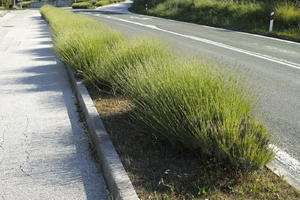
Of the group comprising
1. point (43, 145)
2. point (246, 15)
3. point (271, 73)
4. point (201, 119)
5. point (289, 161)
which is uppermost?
point (246, 15)

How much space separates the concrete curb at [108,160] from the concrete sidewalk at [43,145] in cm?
13

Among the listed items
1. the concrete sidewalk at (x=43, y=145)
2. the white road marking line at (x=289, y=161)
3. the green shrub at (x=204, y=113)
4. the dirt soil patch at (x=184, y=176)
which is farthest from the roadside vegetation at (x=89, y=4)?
the white road marking line at (x=289, y=161)

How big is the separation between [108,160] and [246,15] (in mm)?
18614

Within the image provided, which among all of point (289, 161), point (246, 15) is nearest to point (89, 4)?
point (246, 15)

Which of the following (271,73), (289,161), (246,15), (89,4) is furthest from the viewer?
(89,4)

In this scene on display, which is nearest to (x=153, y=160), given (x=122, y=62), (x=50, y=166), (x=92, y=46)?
(x=50, y=166)

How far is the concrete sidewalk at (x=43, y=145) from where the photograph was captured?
10.0 ft

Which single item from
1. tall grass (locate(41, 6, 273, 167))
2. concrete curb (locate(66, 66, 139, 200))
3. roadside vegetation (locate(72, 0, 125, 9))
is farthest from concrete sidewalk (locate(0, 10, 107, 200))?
roadside vegetation (locate(72, 0, 125, 9))

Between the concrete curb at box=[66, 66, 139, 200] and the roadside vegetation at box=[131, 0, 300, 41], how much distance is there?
11959 millimetres

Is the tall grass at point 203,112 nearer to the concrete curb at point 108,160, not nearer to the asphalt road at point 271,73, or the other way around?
the concrete curb at point 108,160

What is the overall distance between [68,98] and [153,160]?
318cm

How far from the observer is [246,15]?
19.9 m

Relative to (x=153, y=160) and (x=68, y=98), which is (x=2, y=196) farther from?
(x=68, y=98)

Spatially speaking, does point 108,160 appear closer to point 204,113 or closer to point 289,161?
point 204,113
